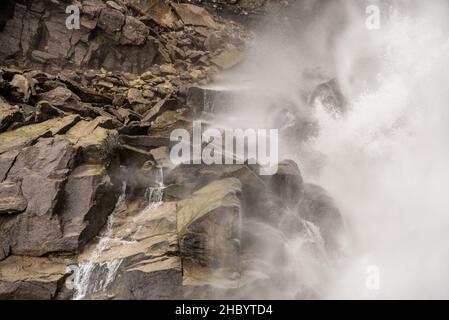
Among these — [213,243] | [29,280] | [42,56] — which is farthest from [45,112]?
[213,243]

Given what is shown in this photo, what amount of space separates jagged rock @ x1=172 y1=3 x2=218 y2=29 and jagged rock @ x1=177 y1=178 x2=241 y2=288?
21.6 m

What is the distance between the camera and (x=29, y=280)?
9.44m

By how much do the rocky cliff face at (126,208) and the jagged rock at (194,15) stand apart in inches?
463

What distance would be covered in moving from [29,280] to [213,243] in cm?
504

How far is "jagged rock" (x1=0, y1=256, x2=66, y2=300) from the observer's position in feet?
30.8

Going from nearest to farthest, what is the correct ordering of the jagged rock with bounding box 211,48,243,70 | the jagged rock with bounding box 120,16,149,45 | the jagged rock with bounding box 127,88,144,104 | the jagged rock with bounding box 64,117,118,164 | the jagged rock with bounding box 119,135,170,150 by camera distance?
the jagged rock with bounding box 64,117,118,164 < the jagged rock with bounding box 119,135,170,150 < the jagged rock with bounding box 127,88,144,104 < the jagged rock with bounding box 120,16,149,45 < the jagged rock with bounding box 211,48,243,70

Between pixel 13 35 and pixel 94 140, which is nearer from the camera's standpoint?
pixel 94 140

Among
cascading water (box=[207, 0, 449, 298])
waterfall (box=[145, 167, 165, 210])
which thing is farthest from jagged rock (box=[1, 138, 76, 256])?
cascading water (box=[207, 0, 449, 298])

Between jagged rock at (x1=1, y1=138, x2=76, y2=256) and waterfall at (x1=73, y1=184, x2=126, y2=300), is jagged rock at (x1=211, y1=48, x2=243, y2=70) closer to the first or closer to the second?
jagged rock at (x1=1, y1=138, x2=76, y2=256)

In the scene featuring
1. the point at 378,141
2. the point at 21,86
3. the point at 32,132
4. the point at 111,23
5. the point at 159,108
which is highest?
the point at 111,23

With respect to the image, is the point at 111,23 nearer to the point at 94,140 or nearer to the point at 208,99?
the point at 208,99

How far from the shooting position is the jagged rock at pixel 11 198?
33.7 feet

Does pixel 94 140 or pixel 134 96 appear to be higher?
pixel 134 96

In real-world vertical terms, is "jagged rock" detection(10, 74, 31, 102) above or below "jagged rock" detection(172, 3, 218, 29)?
below
